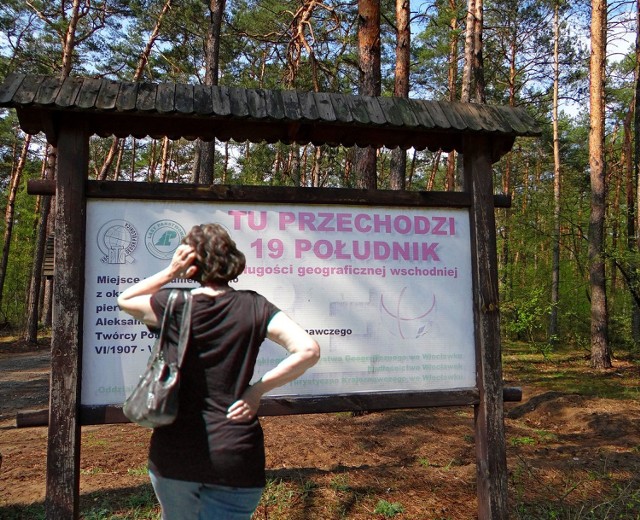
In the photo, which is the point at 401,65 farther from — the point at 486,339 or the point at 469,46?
the point at 486,339

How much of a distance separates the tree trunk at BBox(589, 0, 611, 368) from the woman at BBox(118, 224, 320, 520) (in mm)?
12988

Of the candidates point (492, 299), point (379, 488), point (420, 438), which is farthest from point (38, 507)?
point (420, 438)

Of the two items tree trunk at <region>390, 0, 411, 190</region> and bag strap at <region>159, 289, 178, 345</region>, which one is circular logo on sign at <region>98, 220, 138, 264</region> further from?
tree trunk at <region>390, 0, 411, 190</region>

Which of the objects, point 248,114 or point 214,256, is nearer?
point 214,256

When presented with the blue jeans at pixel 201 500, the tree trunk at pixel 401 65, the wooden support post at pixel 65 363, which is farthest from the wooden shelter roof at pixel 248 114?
the tree trunk at pixel 401 65

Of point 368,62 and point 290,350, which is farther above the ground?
point 368,62

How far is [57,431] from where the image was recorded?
3.22m

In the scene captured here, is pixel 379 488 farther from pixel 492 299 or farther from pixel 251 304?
pixel 251 304

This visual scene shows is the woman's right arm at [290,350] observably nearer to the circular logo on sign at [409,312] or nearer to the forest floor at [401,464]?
the circular logo on sign at [409,312]

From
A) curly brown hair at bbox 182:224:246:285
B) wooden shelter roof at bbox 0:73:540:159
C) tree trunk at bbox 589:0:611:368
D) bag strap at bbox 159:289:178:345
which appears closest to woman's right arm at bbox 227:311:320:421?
curly brown hair at bbox 182:224:246:285

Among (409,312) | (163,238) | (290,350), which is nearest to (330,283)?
(409,312)

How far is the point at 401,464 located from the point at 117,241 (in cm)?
362

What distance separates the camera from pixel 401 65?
32.6 feet

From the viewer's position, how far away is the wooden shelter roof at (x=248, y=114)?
3.29 m
